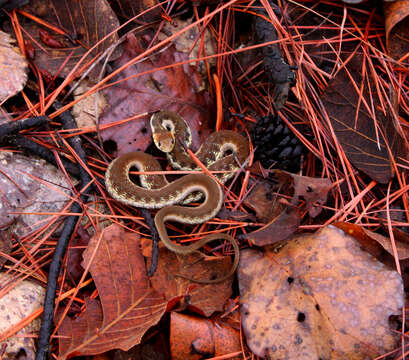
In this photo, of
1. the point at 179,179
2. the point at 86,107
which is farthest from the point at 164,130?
the point at 86,107

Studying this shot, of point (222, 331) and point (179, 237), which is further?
point (179, 237)

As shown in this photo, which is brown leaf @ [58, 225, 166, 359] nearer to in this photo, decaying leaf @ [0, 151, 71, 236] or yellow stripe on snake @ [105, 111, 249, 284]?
yellow stripe on snake @ [105, 111, 249, 284]

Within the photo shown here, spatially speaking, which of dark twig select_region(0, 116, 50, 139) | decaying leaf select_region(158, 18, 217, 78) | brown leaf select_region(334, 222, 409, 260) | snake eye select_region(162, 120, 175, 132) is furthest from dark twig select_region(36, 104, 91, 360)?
brown leaf select_region(334, 222, 409, 260)

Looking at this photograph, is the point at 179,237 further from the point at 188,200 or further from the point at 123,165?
the point at 123,165

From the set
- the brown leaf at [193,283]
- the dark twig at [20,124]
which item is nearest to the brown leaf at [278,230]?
the brown leaf at [193,283]

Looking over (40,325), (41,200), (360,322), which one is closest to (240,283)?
(360,322)
